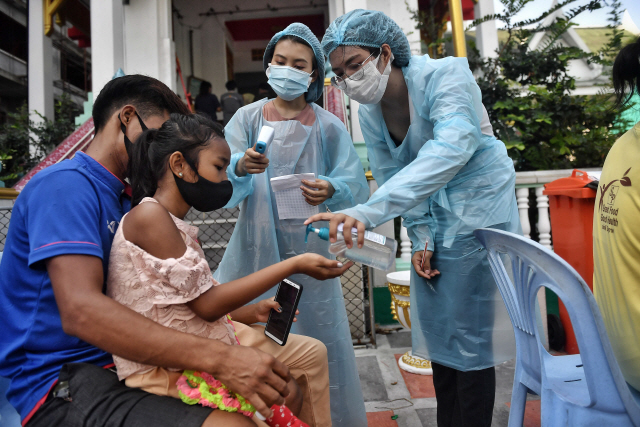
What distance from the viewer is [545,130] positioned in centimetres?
490

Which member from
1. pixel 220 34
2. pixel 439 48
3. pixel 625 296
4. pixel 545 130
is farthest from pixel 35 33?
pixel 625 296

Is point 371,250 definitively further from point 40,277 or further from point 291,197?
point 40,277

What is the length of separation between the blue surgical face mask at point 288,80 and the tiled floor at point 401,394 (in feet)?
6.00

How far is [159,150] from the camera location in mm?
1287

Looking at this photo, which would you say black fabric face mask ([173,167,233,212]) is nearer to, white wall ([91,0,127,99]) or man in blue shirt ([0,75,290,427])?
man in blue shirt ([0,75,290,427])

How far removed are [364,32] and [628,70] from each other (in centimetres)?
92

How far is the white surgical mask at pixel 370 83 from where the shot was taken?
1.78 m

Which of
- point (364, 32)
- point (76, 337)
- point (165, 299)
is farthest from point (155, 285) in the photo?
point (364, 32)

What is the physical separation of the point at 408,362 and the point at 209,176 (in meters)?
2.34

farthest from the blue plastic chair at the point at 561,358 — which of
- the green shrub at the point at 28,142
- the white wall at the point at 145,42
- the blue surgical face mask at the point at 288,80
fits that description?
the green shrub at the point at 28,142

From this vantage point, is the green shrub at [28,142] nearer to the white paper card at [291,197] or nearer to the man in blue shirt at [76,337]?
the white paper card at [291,197]

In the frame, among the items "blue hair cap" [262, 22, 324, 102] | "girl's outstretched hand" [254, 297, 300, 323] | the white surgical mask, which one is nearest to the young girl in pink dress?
"girl's outstretched hand" [254, 297, 300, 323]

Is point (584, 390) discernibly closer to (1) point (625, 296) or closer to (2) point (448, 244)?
(1) point (625, 296)

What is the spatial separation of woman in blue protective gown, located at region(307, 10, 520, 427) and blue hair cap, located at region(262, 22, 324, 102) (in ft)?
1.29
